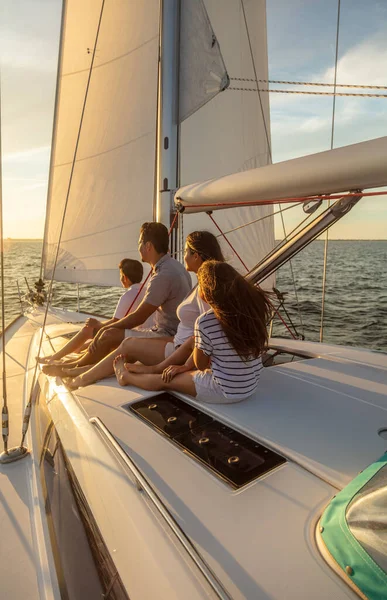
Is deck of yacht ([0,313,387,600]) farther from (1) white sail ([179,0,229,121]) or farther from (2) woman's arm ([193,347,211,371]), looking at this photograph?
(1) white sail ([179,0,229,121])

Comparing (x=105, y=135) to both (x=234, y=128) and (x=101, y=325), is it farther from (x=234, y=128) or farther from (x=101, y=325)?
(x=101, y=325)

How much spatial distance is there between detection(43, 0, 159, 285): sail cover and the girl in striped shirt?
8.45 ft

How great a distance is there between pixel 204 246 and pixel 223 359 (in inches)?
A: 30.4

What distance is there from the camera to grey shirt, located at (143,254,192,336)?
249cm

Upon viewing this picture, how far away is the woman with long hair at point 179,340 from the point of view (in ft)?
7.14

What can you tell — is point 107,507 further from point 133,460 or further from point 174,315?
point 174,315

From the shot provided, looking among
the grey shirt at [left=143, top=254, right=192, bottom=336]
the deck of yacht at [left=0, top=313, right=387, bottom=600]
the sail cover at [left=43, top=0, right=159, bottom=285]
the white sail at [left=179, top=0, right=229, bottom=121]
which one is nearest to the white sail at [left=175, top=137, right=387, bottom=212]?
the grey shirt at [left=143, top=254, right=192, bottom=336]

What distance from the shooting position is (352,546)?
2.89 ft

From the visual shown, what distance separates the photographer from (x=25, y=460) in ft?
6.18

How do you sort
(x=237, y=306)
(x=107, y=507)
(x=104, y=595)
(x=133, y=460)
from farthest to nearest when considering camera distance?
(x=237, y=306) < (x=133, y=460) < (x=107, y=507) < (x=104, y=595)

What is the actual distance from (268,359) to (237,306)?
976mm

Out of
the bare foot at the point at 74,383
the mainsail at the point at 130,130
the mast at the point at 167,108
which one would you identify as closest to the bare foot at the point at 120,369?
the bare foot at the point at 74,383

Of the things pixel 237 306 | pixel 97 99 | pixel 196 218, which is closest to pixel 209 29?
pixel 196 218

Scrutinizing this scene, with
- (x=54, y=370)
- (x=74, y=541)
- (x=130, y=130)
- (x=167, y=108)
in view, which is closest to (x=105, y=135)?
(x=130, y=130)
